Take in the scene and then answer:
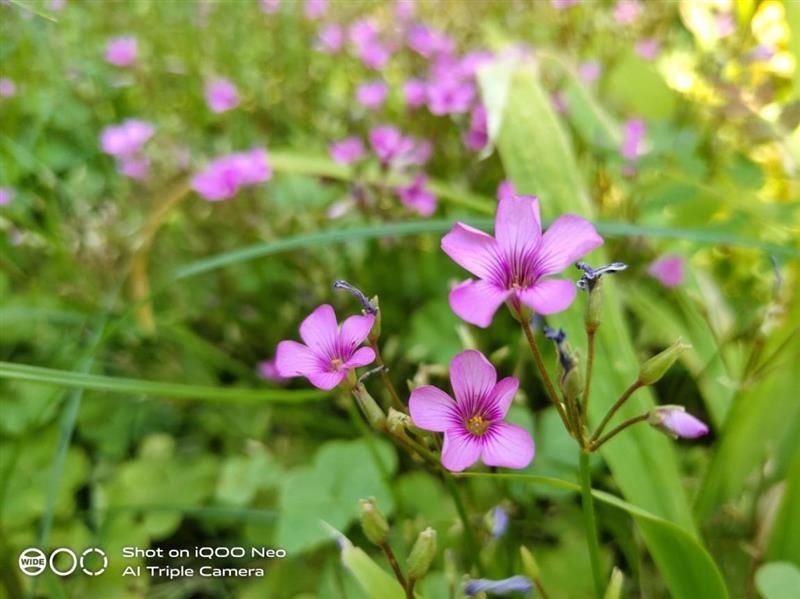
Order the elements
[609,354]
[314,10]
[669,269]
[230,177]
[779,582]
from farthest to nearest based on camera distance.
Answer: [314,10] → [230,177] → [669,269] → [609,354] → [779,582]

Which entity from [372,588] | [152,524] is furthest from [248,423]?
[372,588]

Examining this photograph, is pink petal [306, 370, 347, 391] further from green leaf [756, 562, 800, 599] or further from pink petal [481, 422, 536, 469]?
green leaf [756, 562, 800, 599]

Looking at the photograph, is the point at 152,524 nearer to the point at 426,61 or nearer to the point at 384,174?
the point at 384,174

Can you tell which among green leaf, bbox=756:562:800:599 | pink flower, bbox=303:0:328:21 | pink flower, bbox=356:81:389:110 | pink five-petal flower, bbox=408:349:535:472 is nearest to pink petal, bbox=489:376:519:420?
pink five-petal flower, bbox=408:349:535:472

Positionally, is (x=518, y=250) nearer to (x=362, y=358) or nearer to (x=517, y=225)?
(x=517, y=225)

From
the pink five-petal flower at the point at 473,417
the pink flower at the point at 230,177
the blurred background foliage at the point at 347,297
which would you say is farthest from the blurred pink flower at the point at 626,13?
the pink five-petal flower at the point at 473,417

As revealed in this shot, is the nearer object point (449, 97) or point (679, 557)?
point (679, 557)

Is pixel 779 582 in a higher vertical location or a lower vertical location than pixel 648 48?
lower

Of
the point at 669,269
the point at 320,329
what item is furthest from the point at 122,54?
the point at 320,329
